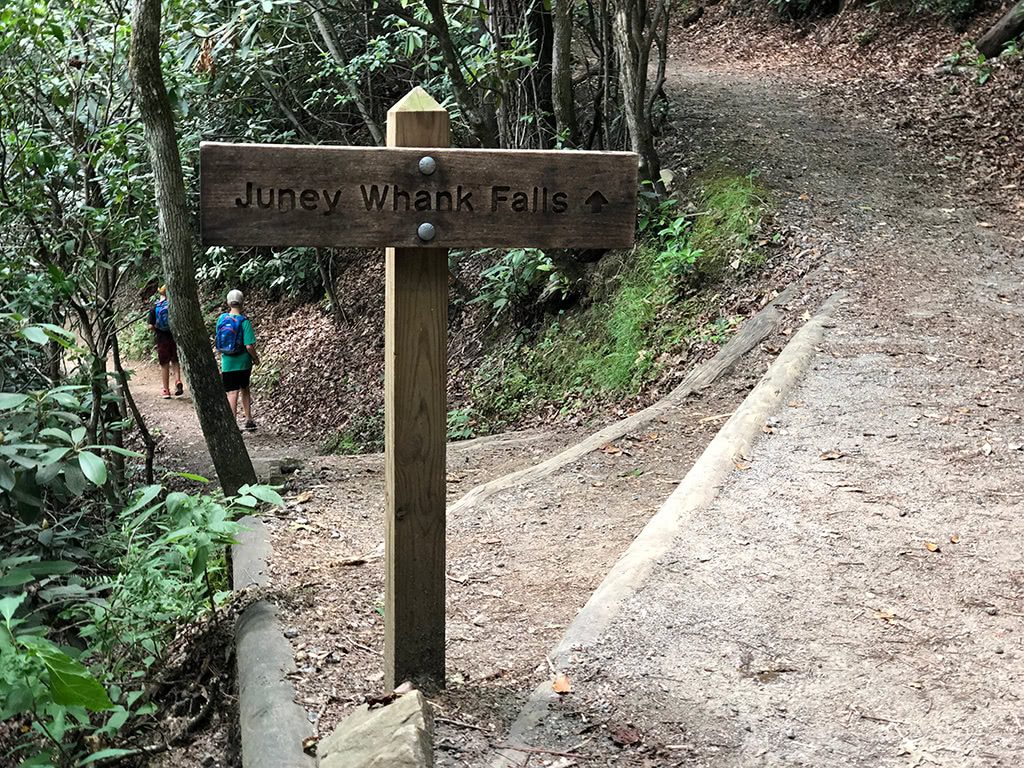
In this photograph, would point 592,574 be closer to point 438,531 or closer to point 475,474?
point 438,531

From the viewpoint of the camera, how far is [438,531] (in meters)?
3.57

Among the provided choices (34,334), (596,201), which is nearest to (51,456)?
(34,334)

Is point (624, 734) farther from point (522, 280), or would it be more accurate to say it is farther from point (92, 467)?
point (522, 280)

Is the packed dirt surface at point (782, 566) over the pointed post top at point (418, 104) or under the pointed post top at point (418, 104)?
under

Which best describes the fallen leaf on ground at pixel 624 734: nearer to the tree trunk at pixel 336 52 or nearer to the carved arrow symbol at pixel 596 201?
the carved arrow symbol at pixel 596 201

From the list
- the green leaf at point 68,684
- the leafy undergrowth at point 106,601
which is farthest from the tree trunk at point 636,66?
the green leaf at point 68,684

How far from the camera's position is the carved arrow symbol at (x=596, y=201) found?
348cm

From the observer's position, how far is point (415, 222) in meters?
3.31

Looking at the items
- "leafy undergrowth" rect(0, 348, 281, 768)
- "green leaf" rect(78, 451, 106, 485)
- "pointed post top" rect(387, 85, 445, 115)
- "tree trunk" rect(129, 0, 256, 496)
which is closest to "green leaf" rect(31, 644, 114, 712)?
"leafy undergrowth" rect(0, 348, 281, 768)

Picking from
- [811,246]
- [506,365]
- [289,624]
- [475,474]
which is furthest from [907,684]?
[506,365]

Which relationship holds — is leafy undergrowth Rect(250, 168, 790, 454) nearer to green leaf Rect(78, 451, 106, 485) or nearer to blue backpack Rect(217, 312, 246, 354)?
blue backpack Rect(217, 312, 246, 354)

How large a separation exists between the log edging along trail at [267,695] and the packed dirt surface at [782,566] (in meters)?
0.08

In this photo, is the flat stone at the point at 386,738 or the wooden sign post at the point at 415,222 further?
the wooden sign post at the point at 415,222

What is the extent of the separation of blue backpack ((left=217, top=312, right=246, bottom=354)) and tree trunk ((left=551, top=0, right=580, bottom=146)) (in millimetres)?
4386
